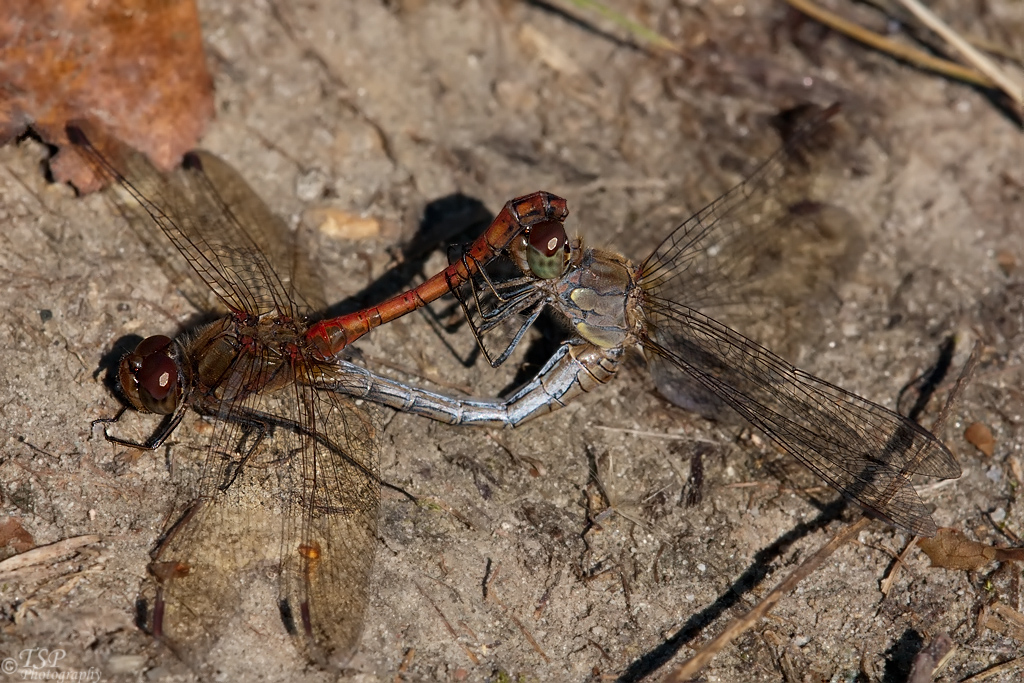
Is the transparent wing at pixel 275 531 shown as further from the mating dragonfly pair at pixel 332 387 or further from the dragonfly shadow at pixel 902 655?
the dragonfly shadow at pixel 902 655

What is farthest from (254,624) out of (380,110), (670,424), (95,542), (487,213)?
(380,110)

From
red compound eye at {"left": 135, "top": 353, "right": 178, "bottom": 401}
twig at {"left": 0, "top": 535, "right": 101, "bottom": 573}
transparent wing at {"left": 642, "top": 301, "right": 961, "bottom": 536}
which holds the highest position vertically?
transparent wing at {"left": 642, "top": 301, "right": 961, "bottom": 536}

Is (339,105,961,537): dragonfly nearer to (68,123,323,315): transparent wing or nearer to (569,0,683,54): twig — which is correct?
(68,123,323,315): transparent wing

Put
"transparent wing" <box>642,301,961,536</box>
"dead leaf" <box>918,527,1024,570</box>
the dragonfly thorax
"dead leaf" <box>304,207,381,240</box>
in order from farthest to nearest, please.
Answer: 1. "dead leaf" <box>304,207,381,240</box>
2. the dragonfly thorax
3. "dead leaf" <box>918,527,1024,570</box>
4. "transparent wing" <box>642,301,961,536</box>

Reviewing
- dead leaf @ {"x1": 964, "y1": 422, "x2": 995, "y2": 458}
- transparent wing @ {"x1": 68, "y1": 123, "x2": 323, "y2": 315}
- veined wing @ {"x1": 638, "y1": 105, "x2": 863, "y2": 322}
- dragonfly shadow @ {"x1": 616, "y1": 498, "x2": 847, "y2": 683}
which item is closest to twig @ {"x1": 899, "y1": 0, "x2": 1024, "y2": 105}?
veined wing @ {"x1": 638, "y1": 105, "x2": 863, "y2": 322}

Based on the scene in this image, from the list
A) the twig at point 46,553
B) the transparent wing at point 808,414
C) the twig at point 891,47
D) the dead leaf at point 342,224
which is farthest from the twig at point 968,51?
Answer: the twig at point 46,553

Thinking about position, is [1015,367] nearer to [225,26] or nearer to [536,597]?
[536,597]

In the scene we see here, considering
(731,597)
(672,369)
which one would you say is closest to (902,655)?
(731,597)
